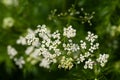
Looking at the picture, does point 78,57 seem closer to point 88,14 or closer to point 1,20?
point 88,14

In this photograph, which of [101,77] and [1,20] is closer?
[101,77]

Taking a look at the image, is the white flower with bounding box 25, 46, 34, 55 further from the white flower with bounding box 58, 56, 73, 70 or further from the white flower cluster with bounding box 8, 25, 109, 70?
the white flower with bounding box 58, 56, 73, 70

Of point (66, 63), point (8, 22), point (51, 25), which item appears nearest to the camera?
point (66, 63)

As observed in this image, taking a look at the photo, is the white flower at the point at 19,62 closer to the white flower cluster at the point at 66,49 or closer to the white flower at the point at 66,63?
the white flower cluster at the point at 66,49

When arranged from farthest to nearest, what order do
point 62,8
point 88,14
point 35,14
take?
point 35,14 → point 62,8 → point 88,14

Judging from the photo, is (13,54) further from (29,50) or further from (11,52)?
(29,50)

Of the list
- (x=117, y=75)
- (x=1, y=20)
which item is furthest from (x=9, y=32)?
(x=117, y=75)

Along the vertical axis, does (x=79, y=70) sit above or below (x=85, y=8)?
below

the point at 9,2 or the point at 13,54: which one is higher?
the point at 9,2

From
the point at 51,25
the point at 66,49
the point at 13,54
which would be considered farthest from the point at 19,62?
the point at 66,49

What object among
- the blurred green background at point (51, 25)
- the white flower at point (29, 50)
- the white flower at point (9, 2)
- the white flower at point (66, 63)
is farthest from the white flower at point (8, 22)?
the white flower at point (66, 63)
